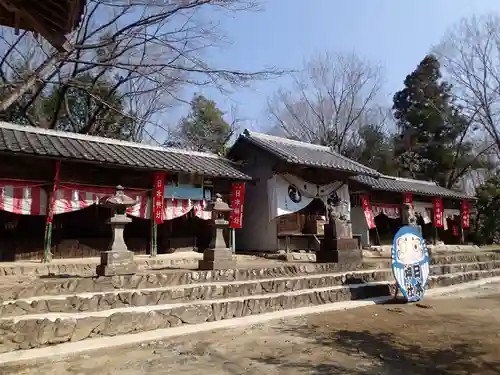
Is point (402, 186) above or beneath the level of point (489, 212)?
above

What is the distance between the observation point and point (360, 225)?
66.9 ft

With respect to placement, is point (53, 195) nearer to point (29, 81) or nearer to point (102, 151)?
point (102, 151)

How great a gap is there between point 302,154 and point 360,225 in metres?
5.52

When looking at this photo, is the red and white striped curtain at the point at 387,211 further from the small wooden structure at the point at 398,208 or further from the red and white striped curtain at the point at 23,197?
the red and white striped curtain at the point at 23,197

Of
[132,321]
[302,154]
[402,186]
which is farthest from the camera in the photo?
[402,186]

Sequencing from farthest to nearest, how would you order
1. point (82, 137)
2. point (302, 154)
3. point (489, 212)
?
point (489, 212) < point (302, 154) < point (82, 137)

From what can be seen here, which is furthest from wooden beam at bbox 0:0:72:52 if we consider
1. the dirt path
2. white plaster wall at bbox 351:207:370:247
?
white plaster wall at bbox 351:207:370:247

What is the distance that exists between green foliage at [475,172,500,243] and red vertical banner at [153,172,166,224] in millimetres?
22188

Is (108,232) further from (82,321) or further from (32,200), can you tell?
(82,321)

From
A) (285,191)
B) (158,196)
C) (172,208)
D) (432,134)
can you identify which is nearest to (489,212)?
(432,134)

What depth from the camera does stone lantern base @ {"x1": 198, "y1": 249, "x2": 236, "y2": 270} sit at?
1016 centimetres

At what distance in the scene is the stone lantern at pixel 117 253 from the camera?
8.21 m

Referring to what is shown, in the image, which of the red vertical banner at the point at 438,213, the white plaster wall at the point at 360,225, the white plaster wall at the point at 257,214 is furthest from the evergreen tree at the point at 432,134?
the white plaster wall at the point at 257,214

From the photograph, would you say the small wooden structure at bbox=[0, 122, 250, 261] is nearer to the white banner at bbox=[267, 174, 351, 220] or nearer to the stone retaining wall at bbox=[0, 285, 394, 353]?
the white banner at bbox=[267, 174, 351, 220]
